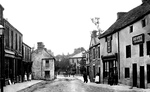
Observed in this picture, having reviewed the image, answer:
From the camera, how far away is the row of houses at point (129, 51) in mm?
19172

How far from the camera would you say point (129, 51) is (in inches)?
902

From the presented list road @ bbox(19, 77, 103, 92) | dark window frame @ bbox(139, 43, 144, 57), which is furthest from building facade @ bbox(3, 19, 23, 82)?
dark window frame @ bbox(139, 43, 144, 57)

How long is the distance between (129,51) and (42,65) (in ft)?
106

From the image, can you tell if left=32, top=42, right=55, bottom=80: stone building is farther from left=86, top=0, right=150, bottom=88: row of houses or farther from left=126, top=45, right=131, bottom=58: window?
left=126, top=45, right=131, bottom=58: window

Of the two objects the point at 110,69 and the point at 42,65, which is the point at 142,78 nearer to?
the point at 110,69

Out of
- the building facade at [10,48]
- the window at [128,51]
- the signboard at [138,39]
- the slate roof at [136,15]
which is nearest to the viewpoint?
the signboard at [138,39]

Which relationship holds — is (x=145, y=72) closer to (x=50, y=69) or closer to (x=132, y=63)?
(x=132, y=63)

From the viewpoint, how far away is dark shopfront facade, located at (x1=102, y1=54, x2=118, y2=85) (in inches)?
1005

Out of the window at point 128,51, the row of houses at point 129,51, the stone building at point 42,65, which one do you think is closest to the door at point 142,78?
the row of houses at point 129,51

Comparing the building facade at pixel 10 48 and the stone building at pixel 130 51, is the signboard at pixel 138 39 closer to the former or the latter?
the stone building at pixel 130 51

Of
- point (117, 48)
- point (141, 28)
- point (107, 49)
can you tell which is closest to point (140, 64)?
point (141, 28)

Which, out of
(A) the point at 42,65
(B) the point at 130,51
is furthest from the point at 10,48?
(A) the point at 42,65

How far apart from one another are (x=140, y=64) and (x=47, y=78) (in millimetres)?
34015

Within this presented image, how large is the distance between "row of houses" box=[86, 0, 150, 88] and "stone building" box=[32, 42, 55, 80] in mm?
21756
